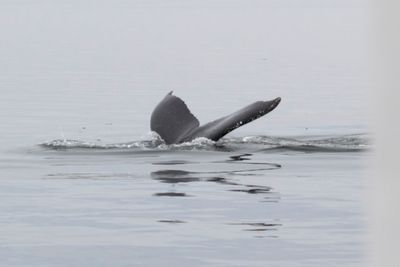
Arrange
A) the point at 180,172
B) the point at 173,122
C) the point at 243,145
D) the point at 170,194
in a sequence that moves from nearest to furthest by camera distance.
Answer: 1. the point at 170,194
2. the point at 180,172
3. the point at 173,122
4. the point at 243,145

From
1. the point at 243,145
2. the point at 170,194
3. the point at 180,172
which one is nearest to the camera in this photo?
the point at 170,194

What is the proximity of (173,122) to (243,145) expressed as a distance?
1006 millimetres

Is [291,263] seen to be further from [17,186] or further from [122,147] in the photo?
[122,147]

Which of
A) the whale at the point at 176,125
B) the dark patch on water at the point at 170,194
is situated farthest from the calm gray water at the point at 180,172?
the whale at the point at 176,125

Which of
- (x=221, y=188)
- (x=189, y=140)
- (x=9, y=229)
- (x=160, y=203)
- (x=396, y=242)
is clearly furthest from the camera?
(x=189, y=140)

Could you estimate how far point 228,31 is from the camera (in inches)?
2552

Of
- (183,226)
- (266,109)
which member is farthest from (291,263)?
(266,109)

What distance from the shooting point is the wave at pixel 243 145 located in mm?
11680

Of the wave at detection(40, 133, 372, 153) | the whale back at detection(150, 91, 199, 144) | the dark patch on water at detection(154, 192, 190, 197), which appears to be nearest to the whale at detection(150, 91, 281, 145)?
the whale back at detection(150, 91, 199, 144)

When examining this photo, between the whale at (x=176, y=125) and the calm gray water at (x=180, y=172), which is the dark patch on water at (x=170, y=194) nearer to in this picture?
the calm gray water at (x=180, y=172)

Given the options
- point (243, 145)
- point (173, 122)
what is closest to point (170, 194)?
point (173, 122)

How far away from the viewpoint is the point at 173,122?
1168cm

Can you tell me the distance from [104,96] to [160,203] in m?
15.4

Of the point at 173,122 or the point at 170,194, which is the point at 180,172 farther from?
the point at 173,122
